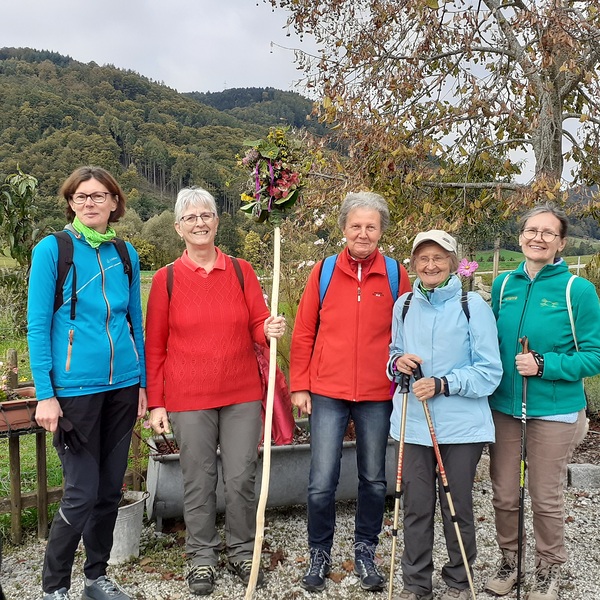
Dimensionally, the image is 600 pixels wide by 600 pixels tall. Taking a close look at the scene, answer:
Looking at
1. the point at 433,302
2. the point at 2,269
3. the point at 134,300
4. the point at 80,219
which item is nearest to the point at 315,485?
the point at 433,302

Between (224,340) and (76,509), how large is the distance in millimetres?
1122

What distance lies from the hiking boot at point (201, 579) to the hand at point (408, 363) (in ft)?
5.39

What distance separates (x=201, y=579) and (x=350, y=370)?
1473 mm

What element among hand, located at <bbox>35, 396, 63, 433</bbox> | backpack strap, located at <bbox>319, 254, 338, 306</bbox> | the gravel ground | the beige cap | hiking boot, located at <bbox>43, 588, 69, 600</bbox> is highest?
the beige cap

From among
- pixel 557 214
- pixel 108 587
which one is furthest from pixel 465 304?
pixel 108 587

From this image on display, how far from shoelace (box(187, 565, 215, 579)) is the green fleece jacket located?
6.16ft

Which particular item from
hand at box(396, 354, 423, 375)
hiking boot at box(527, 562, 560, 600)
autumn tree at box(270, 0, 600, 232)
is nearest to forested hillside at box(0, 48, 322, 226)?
autumn tree at box(270, 0, 600, 232)

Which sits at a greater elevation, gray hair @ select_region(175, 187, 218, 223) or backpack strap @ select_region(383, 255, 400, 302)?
gray hair @ select_region(175, 187, 218, 223)

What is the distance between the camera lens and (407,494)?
10.0ft

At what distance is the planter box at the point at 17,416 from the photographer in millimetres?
3518

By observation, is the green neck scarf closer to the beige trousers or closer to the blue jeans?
the blue jeans

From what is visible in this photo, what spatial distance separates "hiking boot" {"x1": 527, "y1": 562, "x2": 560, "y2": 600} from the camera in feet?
10.2

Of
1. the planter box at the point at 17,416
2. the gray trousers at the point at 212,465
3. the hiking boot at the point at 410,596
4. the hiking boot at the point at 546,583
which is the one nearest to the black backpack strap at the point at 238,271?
the gray trousers at the point at 212,465

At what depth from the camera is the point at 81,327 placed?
2.81m
